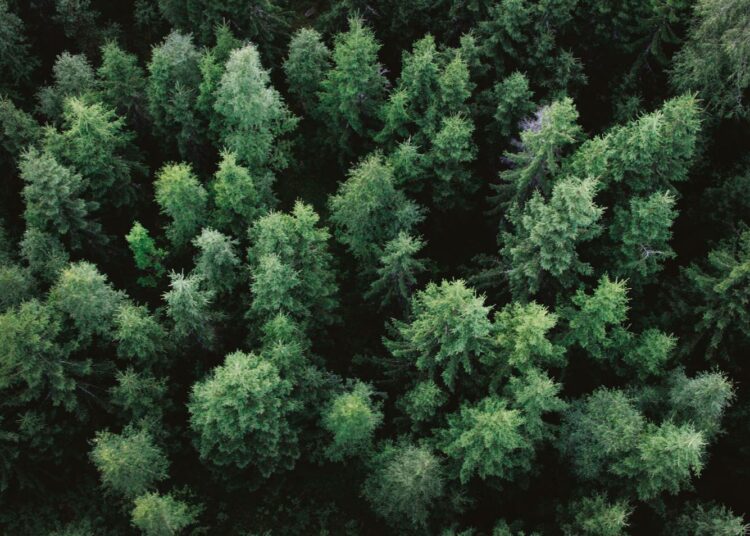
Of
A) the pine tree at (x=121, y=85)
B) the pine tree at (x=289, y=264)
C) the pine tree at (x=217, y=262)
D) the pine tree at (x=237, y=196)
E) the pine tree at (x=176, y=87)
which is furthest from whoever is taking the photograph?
the pine tree at (x=121, y=85)

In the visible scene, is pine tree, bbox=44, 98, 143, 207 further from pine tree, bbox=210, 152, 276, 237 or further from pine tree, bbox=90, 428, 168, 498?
pine tree, bbox=90, 428, 168, 498

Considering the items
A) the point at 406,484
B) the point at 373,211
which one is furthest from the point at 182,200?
the point at 406,484

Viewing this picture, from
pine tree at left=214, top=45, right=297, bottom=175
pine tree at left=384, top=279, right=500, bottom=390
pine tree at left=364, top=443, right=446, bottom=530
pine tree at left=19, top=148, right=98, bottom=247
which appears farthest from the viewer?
pine tree at left=214, top=45, right=297, bottom=175

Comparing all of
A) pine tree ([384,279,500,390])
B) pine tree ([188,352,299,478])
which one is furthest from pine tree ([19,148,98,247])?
pine tree ([384,279,500,390])

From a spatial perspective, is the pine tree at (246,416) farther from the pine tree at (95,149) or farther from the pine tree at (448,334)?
the pine tree at (95,149)

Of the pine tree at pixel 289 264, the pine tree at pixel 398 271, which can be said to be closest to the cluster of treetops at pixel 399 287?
the pine tree at pixel 289 264

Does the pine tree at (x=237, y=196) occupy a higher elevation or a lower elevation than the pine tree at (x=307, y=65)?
lower

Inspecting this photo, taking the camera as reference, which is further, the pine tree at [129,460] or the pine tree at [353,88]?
the pine tree at [353,88]

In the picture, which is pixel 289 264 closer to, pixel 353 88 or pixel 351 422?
pixel 351 422
